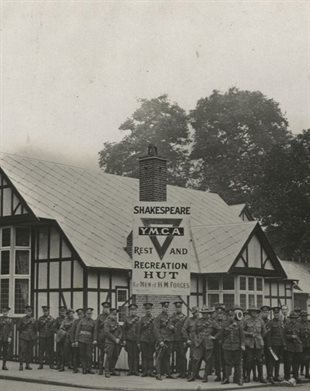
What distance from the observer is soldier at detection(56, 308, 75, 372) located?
17.7m

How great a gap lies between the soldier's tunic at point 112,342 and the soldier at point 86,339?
0.55 m

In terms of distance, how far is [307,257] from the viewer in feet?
137

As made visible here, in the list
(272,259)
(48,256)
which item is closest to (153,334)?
(48,256)

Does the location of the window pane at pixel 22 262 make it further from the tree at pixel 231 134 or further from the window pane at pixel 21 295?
the tree at pixel 231 134

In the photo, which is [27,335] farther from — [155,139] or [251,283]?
[155,139]

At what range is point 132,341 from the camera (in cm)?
1672

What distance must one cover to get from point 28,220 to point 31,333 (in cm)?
428

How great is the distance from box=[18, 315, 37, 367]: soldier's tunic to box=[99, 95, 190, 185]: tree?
29.7m

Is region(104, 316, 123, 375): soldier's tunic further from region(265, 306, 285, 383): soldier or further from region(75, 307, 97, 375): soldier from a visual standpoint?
region(265, 306, 285, 383): soldier

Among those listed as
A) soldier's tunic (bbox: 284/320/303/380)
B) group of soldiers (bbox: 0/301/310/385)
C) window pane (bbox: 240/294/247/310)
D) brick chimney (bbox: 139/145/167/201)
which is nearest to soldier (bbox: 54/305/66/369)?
group of soldiers (bbox: 0/301/310/385)

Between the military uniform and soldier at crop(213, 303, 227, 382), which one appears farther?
the military uniform

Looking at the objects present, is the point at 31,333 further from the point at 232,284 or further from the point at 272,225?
the point at 272,225

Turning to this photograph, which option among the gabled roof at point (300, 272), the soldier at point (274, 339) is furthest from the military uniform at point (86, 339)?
the gabled roof at point (300, 272)

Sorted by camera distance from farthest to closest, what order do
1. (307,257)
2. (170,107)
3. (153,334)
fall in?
(170,107) < (307,257) < (153,334)
